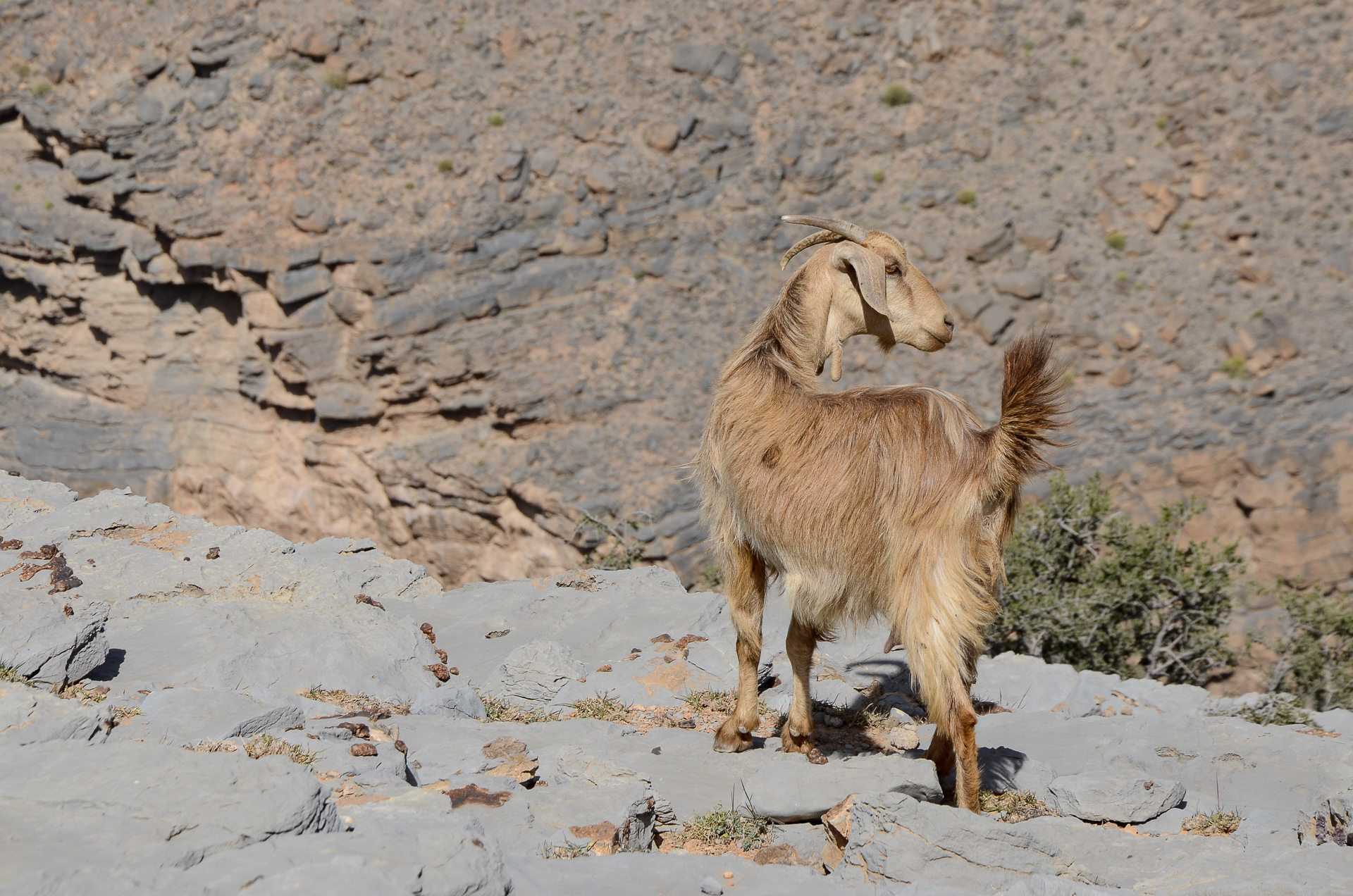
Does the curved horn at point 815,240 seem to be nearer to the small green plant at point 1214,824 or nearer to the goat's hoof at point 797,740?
the goat's hoof at point 797,740

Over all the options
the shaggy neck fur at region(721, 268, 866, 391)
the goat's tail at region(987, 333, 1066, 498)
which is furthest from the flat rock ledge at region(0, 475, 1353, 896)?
the shaggy neck fur at region(721, 268, 866, 391)

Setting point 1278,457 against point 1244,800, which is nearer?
point 1244,800

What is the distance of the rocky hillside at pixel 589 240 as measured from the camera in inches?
842

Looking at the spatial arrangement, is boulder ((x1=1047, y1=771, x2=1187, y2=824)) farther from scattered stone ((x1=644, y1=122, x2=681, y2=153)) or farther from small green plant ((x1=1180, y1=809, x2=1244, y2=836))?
scattered stone ((x1=644, y1=122, x2=681, y2=153))

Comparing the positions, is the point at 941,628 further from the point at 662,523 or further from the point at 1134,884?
the point at 662,523

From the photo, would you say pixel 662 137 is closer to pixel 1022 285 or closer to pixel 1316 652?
pixel 1022 285

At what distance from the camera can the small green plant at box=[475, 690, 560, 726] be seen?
6906 millimetres

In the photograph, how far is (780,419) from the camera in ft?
19.5

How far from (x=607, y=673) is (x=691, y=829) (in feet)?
7.97

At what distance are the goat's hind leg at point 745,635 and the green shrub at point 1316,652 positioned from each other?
8839 millimetres

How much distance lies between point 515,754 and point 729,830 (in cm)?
111

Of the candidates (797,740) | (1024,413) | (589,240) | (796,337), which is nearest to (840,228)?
(796,337)

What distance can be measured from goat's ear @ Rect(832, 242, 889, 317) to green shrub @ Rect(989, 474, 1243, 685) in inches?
282

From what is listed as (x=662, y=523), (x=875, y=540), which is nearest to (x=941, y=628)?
(x=875, y=540)
